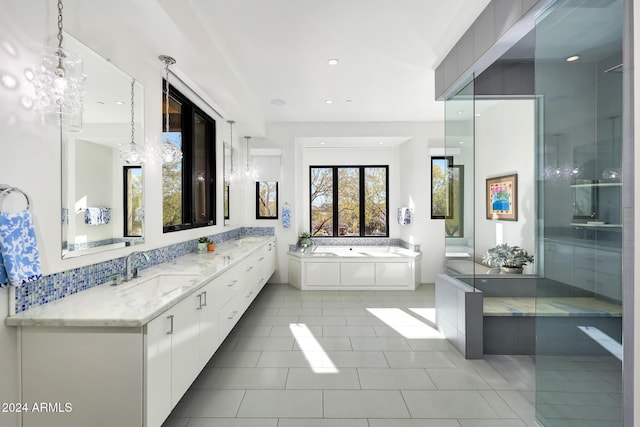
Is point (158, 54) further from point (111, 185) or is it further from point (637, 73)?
point (637, 73)

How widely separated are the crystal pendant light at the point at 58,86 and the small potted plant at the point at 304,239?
180 inches

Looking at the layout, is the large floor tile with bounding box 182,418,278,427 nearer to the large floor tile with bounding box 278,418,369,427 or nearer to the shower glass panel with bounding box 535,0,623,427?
the large floor tile with bounding box 278,418,369,427

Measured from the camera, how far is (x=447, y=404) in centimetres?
215

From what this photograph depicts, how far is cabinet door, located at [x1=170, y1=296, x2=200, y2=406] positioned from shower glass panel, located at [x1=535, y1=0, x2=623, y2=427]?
2.15 meters

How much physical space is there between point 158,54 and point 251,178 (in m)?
2.66

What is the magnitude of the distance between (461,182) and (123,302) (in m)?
3.02

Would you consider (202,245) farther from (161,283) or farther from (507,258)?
(507,258)

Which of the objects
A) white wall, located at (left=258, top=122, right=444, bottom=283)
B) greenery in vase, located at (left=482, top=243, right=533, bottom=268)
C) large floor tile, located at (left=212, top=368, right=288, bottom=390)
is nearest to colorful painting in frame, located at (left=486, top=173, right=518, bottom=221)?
greenery in vase, located at (left=482, top=243, right=533, bottom=268)

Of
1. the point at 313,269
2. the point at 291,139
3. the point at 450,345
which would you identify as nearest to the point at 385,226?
the point at 313,269

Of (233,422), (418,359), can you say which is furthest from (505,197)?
(233,422)

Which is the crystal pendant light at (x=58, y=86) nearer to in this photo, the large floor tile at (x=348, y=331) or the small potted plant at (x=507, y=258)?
the large floor tile at (x=348, y=331)

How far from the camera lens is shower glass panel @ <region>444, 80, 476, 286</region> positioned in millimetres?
3020

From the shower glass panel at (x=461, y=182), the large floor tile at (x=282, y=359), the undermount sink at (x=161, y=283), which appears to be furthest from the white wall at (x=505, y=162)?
the undermount sink at (x=161, y=283)

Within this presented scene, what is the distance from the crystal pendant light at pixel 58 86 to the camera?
4.61ft
